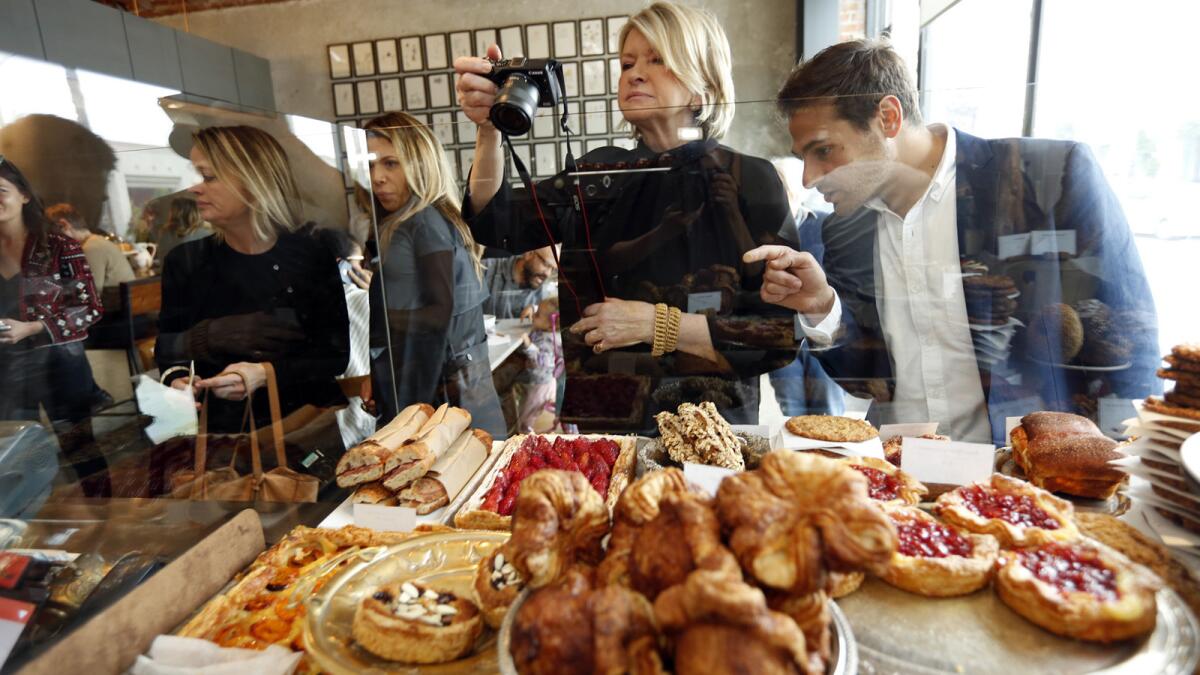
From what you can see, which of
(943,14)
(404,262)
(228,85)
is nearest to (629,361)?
(404,262)

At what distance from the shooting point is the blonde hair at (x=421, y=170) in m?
2.10

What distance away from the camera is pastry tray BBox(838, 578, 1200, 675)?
86 centimetres

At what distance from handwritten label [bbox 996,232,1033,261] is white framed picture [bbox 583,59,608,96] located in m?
3.78

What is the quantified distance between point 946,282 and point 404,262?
1.84m

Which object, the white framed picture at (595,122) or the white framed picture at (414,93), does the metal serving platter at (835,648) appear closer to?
the white framed picture at (595,122)

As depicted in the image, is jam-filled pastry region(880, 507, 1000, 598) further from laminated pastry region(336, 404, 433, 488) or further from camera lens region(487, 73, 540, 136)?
camera lens region(487, 73, 540, 136)

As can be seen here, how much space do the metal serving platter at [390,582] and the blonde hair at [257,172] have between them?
1434mm

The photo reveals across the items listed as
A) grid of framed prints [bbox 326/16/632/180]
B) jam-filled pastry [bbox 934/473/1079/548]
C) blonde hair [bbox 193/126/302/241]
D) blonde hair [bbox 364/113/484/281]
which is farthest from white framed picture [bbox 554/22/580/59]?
jam-filled pastry [bbox 934/473/1079/548]

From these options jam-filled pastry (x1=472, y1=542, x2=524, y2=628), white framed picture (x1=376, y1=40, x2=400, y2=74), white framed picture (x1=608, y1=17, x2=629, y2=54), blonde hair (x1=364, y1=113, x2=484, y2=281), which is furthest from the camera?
white framed picture (x1=376, y1=40, x2=400, y2=74)

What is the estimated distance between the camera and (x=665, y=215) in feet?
6.28

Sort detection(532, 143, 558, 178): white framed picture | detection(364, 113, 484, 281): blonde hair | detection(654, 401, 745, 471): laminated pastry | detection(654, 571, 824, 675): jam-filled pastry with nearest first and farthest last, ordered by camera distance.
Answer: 1. detection(654, 571, 824, 675): jam-filled pastry
2. detection(654, 401, 745, 471): laminated pastry
3. detection(532, 143, 558, 178): white framed picture
4. detection(364, 113, 484, 281): blonde hair

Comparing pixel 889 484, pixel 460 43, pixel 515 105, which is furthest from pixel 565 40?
pixel 889 484

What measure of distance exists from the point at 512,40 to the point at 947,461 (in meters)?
4.78

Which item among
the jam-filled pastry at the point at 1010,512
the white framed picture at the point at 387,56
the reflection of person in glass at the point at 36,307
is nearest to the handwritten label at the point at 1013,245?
the jam-filled pastry at the point at 1010,512
